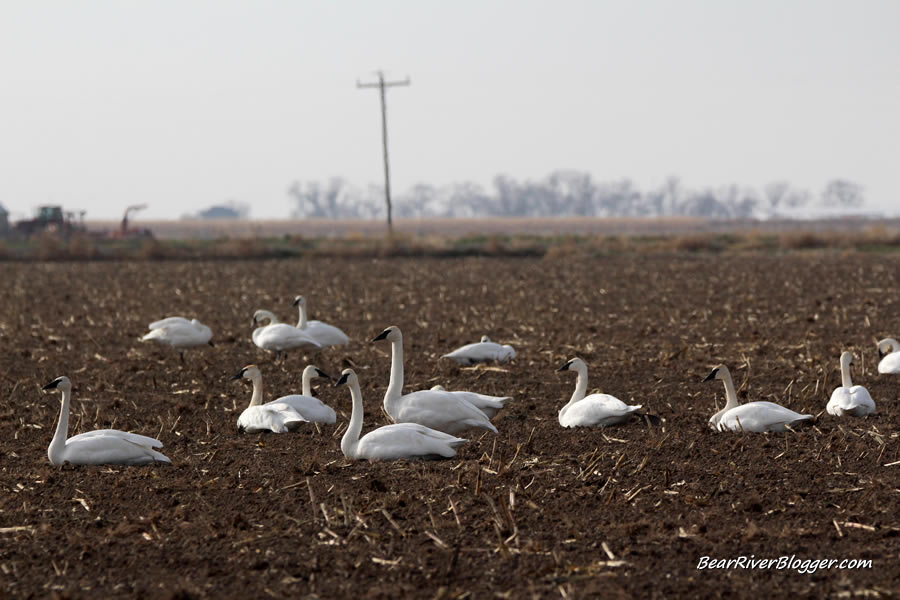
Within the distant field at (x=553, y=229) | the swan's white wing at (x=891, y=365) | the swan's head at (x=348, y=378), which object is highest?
the swan's head at (x=348, y=378)

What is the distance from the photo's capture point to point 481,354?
47.1 ft

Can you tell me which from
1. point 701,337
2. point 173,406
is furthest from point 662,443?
point 701,337

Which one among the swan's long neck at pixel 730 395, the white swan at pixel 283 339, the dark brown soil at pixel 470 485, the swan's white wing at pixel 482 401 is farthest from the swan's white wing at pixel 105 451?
the white swan at pixel 283 339

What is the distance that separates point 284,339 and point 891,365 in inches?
285

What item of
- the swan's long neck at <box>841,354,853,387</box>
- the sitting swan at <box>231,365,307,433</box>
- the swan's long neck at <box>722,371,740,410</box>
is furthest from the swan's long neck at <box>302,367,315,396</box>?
the swan's long neck at <box>841,354,853,387</box>

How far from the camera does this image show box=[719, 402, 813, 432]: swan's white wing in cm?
945

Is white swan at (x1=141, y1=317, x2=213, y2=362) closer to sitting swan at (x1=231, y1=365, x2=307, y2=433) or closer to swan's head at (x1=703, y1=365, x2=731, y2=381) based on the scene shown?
sitting swan at (x1=231, y1=365, x2=307, y2=433)

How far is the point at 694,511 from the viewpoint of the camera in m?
7.24

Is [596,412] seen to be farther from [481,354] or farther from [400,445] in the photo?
[481,354]

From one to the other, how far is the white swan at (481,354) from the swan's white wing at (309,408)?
4065 mm

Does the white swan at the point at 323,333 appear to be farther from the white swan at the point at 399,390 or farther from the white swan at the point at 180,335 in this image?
the white swan at the point at 399,390

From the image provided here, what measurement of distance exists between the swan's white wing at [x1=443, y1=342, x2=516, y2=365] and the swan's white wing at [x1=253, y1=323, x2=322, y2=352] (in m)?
1.86

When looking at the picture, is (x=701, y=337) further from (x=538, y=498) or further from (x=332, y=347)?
(x=538, y=498)

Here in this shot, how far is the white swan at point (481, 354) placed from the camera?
46.9 feet
